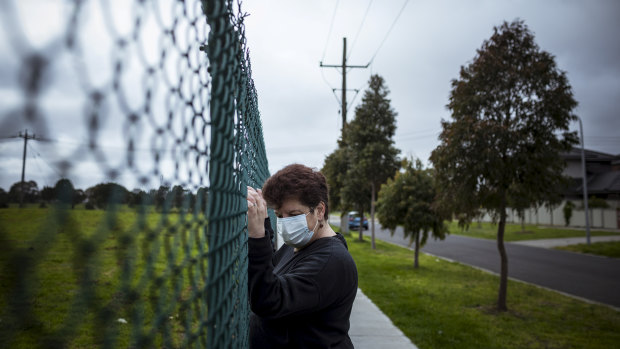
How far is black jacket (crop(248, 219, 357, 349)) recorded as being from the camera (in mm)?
1569

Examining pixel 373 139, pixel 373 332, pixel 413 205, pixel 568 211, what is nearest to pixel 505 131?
pixel 373 332

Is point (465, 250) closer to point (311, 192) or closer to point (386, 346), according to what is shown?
point (386, 346)

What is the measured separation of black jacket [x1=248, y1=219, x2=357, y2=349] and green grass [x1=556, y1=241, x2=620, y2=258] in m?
18.7

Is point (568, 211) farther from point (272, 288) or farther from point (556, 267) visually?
point (272, 288)

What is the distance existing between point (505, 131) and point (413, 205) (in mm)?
5370

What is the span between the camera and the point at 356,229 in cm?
3619

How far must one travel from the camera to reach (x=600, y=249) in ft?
58.5

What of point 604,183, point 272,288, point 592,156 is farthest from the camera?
point 592,156

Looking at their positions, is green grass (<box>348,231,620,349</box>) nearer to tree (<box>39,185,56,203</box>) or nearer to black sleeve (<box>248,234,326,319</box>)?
black sleeve (<box>248,234,326,319</box>)

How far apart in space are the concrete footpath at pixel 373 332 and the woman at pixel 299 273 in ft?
9.85

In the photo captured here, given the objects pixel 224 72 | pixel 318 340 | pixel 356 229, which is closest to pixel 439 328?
pixel 318 340

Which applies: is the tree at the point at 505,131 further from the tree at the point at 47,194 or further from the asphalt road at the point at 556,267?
the tree at the point at 47,194

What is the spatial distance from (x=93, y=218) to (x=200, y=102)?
527mm

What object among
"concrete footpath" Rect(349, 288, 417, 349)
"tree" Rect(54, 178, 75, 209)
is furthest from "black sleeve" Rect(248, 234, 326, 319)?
"concrete footpath" Rect(349, 288, 417, 349)
